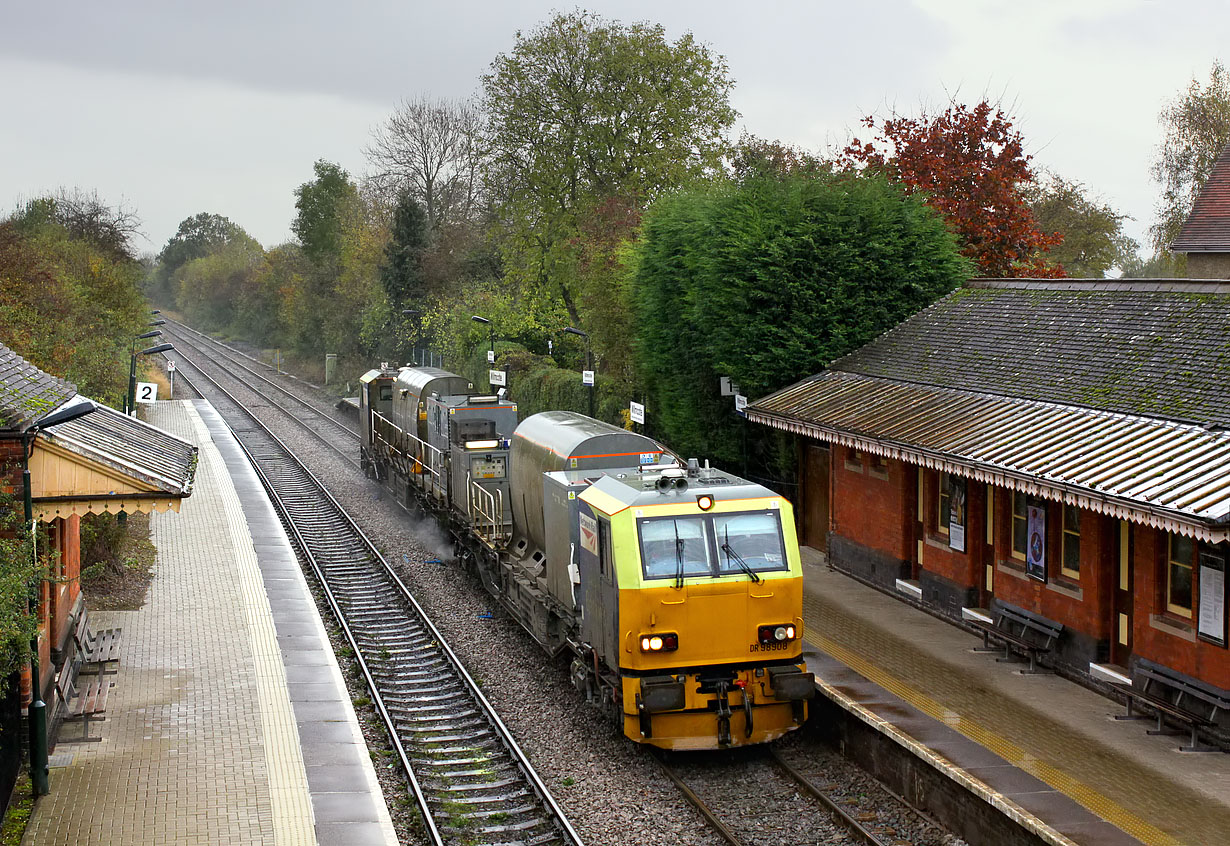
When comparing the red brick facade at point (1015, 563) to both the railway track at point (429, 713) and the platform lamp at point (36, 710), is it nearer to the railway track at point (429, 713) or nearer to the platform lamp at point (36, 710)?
the railway track at point (429, 713)

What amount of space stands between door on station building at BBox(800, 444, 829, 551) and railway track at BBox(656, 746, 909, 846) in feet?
26.3

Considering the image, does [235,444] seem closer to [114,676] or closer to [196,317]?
[114,676]

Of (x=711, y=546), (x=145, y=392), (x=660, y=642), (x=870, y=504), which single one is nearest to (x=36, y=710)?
(x=660, y=642)

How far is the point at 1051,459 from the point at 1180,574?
64.5 inches

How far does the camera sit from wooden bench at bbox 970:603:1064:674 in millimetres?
13289

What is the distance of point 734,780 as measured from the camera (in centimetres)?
1153

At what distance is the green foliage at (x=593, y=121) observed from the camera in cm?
3662

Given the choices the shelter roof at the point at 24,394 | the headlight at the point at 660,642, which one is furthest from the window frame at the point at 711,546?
the shelter roof at the point at 24,394

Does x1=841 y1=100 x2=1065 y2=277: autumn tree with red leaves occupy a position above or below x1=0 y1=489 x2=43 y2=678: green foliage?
above

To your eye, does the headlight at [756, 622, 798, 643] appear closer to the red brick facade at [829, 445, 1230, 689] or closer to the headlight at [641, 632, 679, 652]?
the headlight at [641, 632, 679, 652]

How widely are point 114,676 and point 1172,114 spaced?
42.6 metres

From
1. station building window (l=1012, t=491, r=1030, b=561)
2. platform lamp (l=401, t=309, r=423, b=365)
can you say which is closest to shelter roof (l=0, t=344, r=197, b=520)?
station building window (l=1012, t=491, r=1030, b=561)

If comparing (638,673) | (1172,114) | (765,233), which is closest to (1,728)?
(638,673)

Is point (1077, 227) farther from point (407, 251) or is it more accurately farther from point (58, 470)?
point (58, 470)
